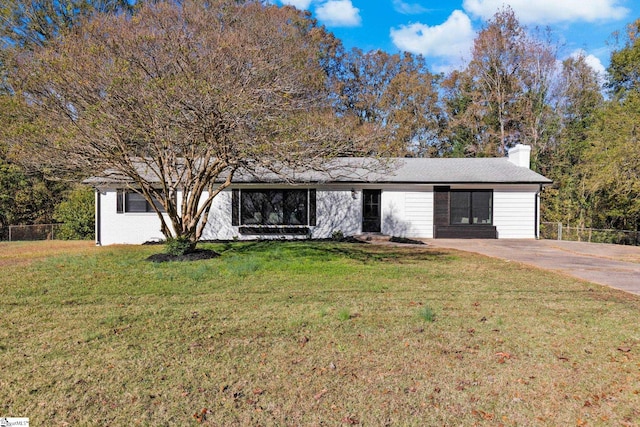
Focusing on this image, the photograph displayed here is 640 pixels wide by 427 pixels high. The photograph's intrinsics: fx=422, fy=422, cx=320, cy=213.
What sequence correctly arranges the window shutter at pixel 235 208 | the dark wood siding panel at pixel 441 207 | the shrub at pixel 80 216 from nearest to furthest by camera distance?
the window shutter at pixel 235 208 → the dark wood siding panel at pixel 441 207 → the shrub at pixel 80 216

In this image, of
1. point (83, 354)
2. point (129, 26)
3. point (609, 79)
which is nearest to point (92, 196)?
point (129, 26)

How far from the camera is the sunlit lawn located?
3045 millimetres

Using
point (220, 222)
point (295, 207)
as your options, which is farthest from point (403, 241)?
point (220, 222)

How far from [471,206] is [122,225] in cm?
1351

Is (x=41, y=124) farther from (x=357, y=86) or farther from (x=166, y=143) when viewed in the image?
(x=357, y=86)

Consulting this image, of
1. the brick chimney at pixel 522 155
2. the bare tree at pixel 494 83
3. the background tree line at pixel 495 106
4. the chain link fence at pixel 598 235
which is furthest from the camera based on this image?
the bare tree at pixel 494 83

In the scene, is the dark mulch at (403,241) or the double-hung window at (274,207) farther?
the double-hung window at (274,207)

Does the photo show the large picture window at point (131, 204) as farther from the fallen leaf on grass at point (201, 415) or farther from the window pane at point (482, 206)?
the fallen leaf on grass at point (201, 415)

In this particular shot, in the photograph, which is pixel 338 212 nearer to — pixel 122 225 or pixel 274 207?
pixel 274 207

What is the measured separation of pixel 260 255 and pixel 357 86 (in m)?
23.7

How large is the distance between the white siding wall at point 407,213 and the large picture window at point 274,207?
10.6 feet

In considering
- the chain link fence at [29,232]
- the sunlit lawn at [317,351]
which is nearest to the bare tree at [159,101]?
the sunlit lawn at [317,351]

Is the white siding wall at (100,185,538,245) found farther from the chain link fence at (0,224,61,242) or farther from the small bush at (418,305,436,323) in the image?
the small bush at (418,305,436,323)

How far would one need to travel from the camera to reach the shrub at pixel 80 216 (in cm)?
1833
